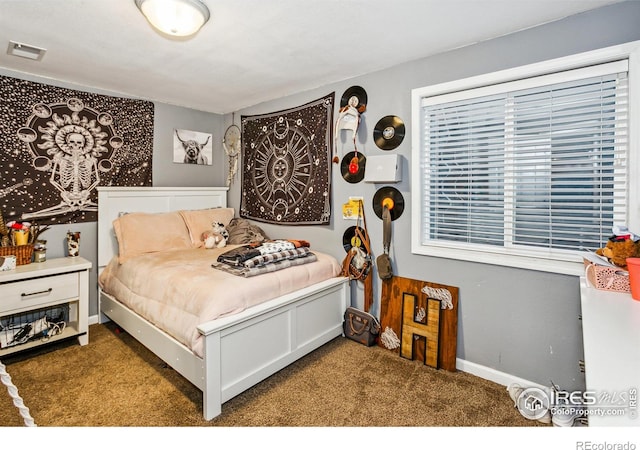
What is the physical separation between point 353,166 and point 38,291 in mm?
2650

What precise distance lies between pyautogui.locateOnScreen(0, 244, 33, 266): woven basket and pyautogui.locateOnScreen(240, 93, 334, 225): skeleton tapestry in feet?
6.47

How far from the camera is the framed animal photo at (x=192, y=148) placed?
387 centimetres

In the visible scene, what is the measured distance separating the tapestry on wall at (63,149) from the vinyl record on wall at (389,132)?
2444 mm

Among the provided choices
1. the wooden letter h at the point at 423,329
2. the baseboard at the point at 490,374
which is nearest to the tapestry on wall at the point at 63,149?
the wooden letter h at the point at 423,329

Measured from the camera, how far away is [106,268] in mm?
3260

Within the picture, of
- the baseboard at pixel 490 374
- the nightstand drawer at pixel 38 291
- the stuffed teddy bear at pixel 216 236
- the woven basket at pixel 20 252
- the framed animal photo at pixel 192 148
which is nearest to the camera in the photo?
the baseboard at pixel 490 374

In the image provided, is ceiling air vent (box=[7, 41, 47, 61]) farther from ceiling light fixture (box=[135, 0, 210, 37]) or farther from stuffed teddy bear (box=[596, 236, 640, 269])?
stuffed teddy bear (box=[596, 236, 640, 269])

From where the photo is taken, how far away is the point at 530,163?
2191 millimetres

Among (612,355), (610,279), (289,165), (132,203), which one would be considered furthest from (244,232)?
(612,355)

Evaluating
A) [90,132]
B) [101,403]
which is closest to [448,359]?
[101,403]

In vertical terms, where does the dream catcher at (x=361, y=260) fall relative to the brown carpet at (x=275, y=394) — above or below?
above

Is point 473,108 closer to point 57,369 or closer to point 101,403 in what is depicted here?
point 101,403

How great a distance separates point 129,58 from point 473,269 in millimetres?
2960

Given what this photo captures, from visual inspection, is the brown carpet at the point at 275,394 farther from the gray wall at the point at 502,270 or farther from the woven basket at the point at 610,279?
the woven basket at the point at 610,279
